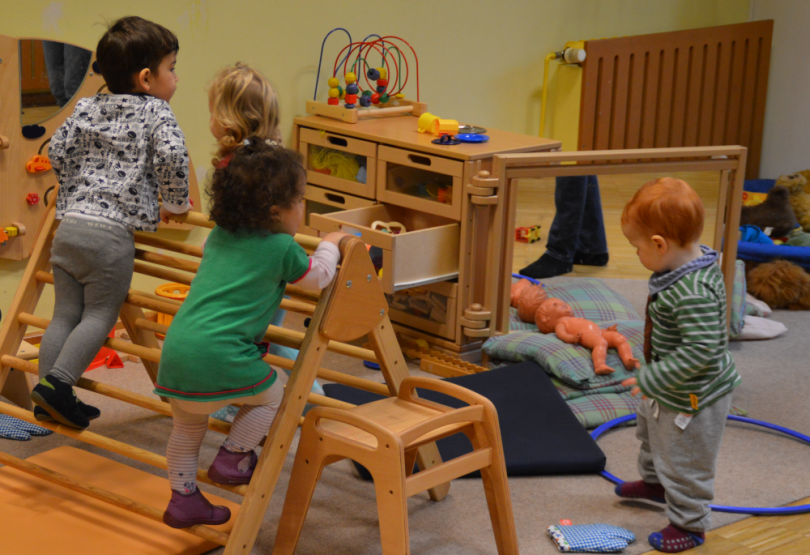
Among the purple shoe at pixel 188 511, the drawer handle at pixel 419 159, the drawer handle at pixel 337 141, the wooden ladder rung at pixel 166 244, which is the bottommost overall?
the purple shoe at pixel 188 511

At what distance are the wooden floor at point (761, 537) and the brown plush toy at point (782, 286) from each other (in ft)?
5.73

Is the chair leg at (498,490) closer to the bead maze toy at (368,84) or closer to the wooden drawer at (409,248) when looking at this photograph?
the wooden drawer at (409,248)

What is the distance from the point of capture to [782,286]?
3660 millimetres

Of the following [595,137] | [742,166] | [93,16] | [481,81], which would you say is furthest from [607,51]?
[93,16]

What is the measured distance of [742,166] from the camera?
288 cm

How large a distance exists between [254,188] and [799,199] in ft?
11.7

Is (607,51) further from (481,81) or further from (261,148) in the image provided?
(261,148)

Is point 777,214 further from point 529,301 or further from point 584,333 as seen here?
point 584,333

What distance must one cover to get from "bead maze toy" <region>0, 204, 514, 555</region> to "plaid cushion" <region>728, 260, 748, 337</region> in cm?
158

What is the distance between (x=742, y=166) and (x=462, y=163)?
0.95 m

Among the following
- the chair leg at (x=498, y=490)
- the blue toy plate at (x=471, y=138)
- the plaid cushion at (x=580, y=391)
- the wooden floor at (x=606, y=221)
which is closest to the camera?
the chair leg at (x=498, y=490)

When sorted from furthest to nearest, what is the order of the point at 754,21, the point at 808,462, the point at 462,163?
the point at 754,21 → the point at 462,163 → the point at 808,462

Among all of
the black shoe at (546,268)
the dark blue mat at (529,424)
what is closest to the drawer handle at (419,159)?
the dark blue mat at (529,424)

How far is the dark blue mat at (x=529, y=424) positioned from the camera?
227 centimetres
